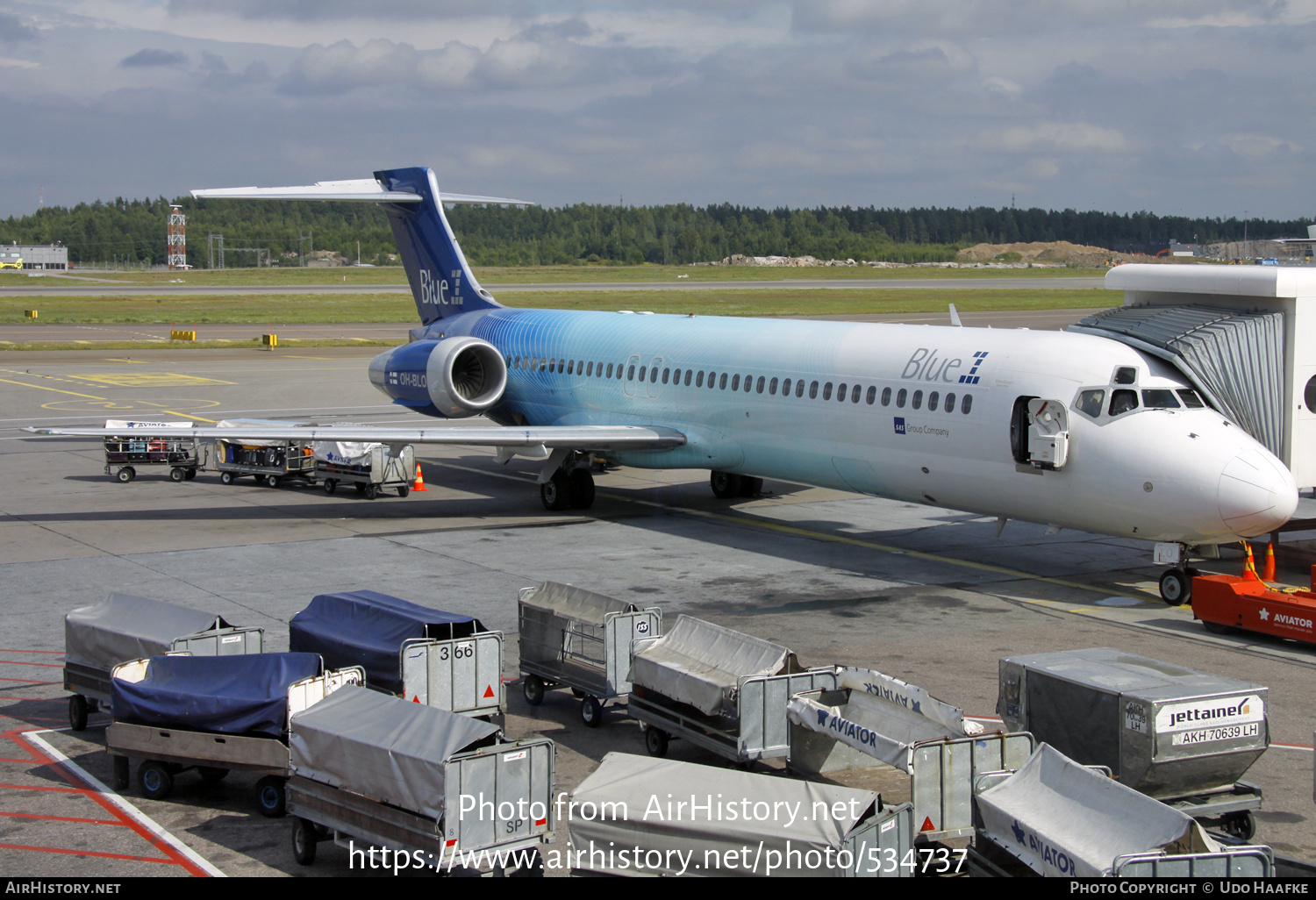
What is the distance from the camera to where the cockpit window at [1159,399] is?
17.8 metres

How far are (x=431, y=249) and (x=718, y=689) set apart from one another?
894 inches

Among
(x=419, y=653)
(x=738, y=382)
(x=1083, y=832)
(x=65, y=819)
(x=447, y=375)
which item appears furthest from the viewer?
(x=447, y=375)

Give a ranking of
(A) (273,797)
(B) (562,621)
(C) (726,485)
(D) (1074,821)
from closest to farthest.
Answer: (D) (1074,821), (A) (273,797), (B) (562,621), (C) (726,485)

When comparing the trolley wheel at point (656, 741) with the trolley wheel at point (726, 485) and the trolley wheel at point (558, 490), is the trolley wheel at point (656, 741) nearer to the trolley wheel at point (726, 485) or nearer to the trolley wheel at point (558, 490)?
the trolley wheel at point (558, 490)

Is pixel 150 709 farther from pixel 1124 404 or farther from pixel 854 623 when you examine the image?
pixel 1124 404

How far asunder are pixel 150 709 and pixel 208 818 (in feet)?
3.80

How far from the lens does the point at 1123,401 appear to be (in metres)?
17.9

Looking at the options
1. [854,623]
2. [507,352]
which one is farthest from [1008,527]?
[507,352]

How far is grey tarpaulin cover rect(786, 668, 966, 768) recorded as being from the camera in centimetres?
1021

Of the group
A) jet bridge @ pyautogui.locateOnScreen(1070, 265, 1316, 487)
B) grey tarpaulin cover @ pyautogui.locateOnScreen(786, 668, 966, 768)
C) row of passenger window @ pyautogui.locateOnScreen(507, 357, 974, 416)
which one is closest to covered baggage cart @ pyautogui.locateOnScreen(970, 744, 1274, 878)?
grey tarpaulin cover @ pyautogui.locateOnScreen(786, 668, 966, 768)

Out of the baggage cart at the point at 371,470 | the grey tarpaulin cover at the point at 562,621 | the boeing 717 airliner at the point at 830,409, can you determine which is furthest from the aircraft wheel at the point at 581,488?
the grey tarpaulin cover at the point at 562,621

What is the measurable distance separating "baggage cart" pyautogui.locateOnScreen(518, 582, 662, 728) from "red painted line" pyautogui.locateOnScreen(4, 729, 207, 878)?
4.49m

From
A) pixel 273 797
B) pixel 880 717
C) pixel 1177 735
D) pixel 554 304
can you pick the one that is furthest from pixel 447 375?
pixel 554 304

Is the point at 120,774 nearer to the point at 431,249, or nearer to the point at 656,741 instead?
the point at 656,741
